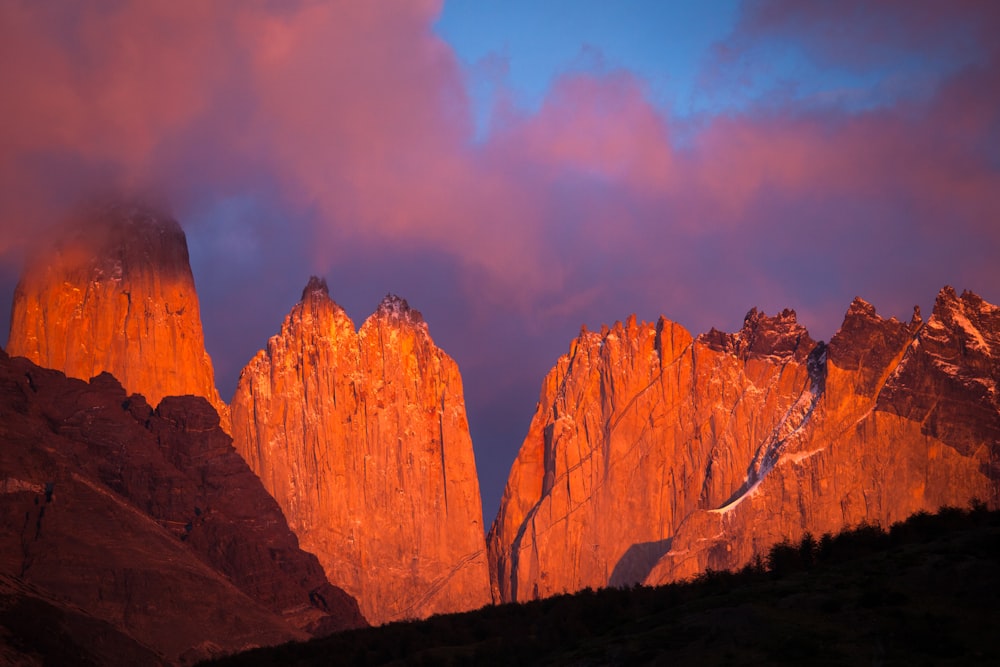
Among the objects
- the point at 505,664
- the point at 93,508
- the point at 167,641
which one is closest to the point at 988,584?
the point at 505,664

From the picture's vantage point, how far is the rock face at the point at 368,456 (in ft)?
516

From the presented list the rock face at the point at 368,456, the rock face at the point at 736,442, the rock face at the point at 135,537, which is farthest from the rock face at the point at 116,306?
the rock face at the point at 736,442

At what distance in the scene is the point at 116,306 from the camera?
503 feet

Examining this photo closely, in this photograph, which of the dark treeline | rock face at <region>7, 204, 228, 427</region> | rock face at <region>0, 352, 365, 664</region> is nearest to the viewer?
the dark treeline

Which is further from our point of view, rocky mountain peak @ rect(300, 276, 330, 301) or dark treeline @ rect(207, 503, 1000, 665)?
rocky mountain peak @ rect(300, 276, 330, 301)

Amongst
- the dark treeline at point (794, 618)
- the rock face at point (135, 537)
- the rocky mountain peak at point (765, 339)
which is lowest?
the dark treeline at point (794, 618)

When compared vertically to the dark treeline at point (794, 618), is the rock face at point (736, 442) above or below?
above

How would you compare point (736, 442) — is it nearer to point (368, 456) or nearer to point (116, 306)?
point (368, 456)

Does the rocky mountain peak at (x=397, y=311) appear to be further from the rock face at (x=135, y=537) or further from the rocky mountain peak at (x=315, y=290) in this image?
the rock face at (x=135, y=537)

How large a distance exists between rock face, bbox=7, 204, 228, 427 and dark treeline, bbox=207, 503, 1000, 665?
102 meters

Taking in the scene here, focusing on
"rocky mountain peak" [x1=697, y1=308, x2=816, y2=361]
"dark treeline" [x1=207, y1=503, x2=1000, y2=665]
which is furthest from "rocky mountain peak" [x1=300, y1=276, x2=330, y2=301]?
"dark treeline" [x1=207, y1=503, x2=1000, y2=665]

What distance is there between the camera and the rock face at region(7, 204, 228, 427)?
495 feet

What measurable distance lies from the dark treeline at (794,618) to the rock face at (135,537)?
42021mm

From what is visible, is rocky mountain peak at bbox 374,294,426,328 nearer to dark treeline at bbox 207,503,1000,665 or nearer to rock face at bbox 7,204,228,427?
rock face at bbox 7,204,228,427
